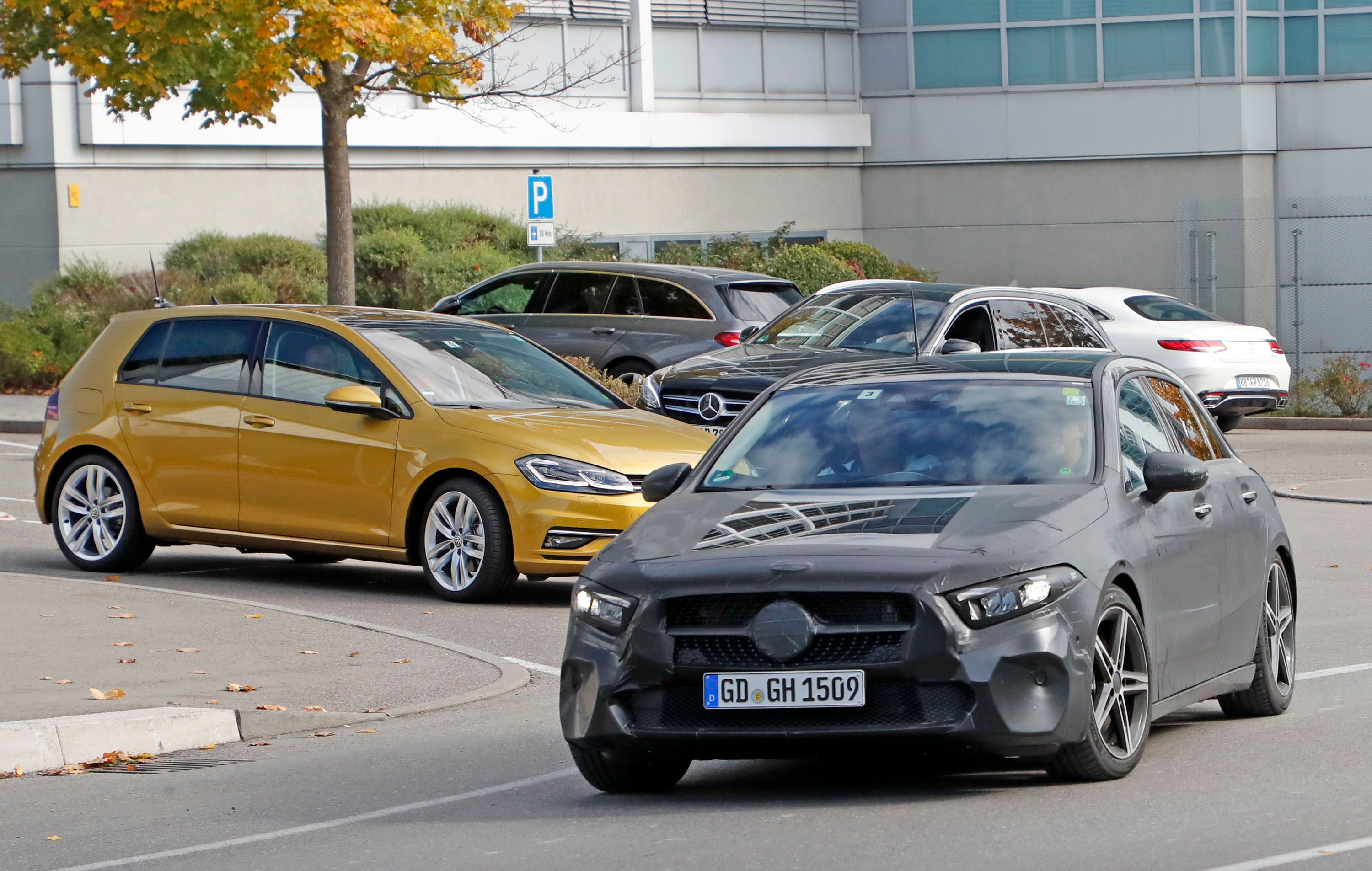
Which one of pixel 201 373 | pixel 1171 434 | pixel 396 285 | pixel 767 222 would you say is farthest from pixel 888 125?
pixel 1171 434

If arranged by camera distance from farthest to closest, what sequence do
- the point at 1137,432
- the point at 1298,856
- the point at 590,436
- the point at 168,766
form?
1. the point at 590,436
2. the point at 168,766
3. the point at 1137,432
4. the point at 1298,856

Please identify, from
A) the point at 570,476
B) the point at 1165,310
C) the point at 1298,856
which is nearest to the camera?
the point at 1298,856

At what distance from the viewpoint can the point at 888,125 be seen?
38.3 m

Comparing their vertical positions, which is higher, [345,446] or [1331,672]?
[345,446]

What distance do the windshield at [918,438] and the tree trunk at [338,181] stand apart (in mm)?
15678

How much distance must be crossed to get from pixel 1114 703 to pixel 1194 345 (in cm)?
1699

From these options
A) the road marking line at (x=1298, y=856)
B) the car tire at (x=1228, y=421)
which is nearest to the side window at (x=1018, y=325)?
the car tire at (x=1228, y=421)

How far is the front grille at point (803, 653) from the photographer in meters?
6.27

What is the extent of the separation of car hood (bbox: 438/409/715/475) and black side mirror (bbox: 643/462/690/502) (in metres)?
3.55

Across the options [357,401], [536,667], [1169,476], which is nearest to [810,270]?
[357,401]

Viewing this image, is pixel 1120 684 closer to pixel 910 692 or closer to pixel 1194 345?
pixel 910 692

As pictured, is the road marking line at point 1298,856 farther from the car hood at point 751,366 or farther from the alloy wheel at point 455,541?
the car hood at point 751,366

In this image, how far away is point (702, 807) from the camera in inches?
262

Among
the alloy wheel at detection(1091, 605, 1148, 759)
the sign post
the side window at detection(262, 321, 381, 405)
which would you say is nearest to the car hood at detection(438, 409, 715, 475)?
the side window at detection(262, 321, 381, 405)
